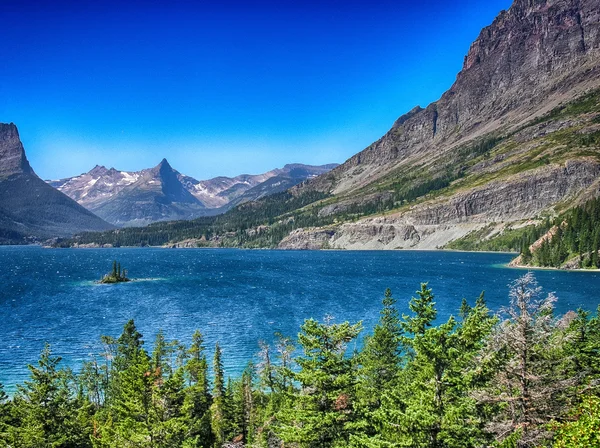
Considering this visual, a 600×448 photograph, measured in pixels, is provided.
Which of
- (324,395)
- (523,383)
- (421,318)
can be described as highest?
(421,318)

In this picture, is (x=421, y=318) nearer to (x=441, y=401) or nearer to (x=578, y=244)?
(x=441, y=401)

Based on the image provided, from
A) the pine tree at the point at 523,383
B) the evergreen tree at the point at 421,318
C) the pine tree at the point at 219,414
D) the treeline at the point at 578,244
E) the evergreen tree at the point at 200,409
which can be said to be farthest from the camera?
the treeline at the point at 578,244

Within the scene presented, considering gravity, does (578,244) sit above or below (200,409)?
above

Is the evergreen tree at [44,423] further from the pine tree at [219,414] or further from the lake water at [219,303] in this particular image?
the lake water at [219,303]

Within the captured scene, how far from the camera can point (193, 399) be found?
48.7m

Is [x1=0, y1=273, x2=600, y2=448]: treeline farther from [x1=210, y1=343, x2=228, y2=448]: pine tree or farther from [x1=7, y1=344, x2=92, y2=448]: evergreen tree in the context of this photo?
[x1=210, y1=343, x2=228, y2=448]: pine tree

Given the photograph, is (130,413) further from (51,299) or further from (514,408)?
(51,299)

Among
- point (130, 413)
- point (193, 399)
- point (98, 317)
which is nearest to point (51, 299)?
point (98, 317)

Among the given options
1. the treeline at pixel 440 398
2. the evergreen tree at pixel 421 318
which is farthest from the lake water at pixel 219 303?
the treeline at pixel 440 398

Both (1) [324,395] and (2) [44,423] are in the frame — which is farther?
(2) [44,423]

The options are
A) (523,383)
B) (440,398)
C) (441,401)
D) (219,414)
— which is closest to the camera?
A: (523,383)

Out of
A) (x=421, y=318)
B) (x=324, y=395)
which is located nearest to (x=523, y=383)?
(x=421, y=318)

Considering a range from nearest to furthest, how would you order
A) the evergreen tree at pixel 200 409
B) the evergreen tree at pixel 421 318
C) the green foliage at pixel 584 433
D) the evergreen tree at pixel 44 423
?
1. the green foliage at pixel 584 433
2. the evergreen tree at pixel 421 318
3. the evergreen tree at pixel 44 423
4. the evergreen tree at pixel 200 409

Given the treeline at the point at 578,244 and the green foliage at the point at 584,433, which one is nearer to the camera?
the green foliage at the point at 584,433
